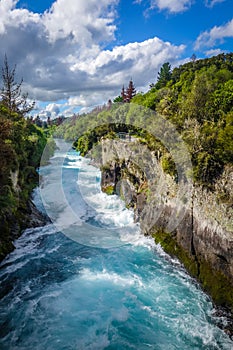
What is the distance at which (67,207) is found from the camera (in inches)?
963

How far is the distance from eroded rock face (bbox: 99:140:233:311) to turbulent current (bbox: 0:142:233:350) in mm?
792

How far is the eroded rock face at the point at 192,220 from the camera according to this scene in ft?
33.8

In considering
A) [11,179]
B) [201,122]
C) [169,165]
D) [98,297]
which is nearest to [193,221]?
[169,165]

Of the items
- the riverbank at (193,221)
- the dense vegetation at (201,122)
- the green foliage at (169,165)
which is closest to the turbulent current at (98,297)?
the riverbank at (193,221)

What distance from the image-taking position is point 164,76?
42250mm

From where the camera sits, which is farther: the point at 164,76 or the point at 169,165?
the point at 164,76

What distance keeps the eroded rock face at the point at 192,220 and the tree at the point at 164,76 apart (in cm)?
2344

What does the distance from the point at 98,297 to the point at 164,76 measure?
3863 cm

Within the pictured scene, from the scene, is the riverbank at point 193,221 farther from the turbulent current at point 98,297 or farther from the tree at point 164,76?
the tree at point 164,76

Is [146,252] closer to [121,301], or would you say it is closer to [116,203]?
[121,301]

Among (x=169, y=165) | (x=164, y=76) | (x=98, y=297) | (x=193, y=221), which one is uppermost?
(x=164, y=76)

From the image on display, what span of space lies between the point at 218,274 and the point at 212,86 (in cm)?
1661

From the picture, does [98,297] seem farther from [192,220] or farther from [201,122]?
[201,122]

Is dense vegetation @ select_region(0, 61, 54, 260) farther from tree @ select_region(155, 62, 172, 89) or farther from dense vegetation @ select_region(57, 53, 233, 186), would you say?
tree @ select_region(155, 62, 172, 89)
